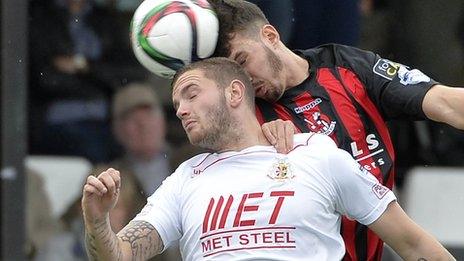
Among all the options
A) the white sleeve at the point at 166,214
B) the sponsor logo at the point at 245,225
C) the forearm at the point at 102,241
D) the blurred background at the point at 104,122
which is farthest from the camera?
the blurred background at the point at 104,122

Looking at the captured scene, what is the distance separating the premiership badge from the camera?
446cm

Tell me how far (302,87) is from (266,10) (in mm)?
1683

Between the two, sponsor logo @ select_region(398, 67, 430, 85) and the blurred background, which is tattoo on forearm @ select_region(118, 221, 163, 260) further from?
the blurred background

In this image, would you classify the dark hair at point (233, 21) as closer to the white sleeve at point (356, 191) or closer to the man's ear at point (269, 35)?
the man's ear at point (269, 35)

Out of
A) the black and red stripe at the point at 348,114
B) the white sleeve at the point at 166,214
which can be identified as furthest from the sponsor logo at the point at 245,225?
the black and red stripe at the point at 348,114

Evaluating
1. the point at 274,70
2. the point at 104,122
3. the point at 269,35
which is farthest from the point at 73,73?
the point at 274,70

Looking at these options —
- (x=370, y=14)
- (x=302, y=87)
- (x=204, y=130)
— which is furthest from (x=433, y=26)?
(x=204, y=130)

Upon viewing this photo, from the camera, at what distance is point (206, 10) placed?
4.84 meters

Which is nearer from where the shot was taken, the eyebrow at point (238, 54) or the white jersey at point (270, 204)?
the white jersey at point (270, 204)

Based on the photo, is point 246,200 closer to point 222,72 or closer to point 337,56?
point 222,72

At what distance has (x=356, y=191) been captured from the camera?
4.48 m

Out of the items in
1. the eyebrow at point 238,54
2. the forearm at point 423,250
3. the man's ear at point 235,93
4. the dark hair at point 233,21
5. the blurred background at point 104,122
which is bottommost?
the blurred background at point 104,122

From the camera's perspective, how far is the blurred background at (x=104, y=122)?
769cm

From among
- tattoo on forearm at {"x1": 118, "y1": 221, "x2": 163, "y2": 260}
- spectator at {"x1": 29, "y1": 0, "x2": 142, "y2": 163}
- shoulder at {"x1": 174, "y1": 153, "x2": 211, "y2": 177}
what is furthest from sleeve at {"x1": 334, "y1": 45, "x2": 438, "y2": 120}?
spectator at {"x1": 29, "y1": 0, "x2": 142, "y2": 163}
